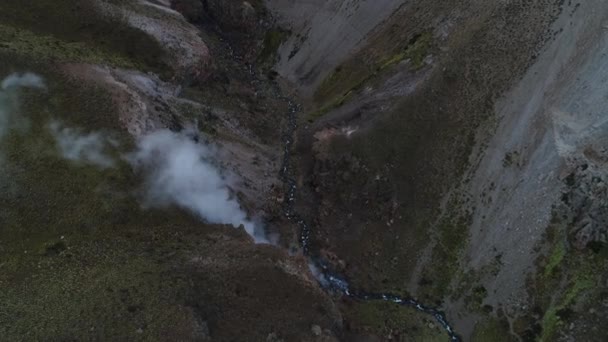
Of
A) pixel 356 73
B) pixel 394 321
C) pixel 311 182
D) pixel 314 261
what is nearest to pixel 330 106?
pixel 356 73

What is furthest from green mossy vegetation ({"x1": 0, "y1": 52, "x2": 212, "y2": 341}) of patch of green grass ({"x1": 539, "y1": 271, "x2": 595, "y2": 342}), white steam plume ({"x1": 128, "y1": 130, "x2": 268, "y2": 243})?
patch of green grass ({"x1": 539, "y1": 271, "x2": 595, "y2": 342})

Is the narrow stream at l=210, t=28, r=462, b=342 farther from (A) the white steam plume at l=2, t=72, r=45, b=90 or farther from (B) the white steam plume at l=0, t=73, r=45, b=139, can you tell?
(B) the white steam plume at l=0, t=73, r=45, b=139

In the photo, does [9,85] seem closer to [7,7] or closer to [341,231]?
[7,7]

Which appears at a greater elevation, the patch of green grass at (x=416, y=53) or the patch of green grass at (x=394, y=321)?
the patch of green grass at (x=416, y=53)

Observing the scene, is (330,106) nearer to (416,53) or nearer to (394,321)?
(416,53)

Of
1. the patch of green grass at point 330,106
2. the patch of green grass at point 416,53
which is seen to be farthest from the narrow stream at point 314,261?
the patch of green grass at point 416,53

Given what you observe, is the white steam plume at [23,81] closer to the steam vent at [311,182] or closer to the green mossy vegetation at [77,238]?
the steam vent at [311,182]

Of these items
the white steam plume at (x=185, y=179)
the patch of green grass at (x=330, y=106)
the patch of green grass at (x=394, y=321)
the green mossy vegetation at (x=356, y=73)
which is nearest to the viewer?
the patch of green grass at (x=394, y=321)
